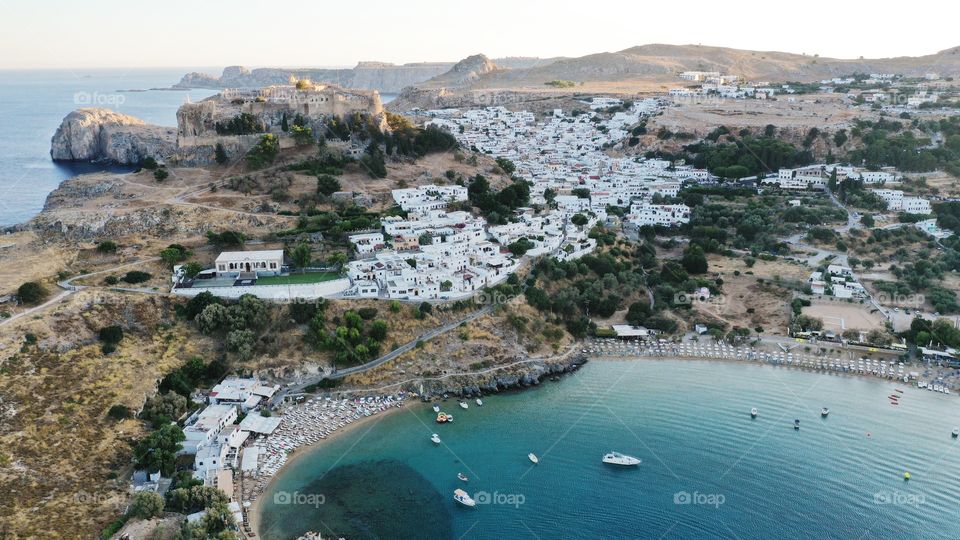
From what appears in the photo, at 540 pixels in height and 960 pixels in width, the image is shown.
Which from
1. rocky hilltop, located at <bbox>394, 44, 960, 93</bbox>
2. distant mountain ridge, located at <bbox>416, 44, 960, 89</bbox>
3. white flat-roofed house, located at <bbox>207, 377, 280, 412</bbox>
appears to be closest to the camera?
white flat-roofed house, located at <bbox>207, 377, 280, 412</bbox>

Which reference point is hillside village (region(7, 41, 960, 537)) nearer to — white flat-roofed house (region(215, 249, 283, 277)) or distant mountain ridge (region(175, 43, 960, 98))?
white flat-roofed house (region(215, 249, 283, 277))

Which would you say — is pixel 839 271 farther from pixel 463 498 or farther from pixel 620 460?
pixel 463 498

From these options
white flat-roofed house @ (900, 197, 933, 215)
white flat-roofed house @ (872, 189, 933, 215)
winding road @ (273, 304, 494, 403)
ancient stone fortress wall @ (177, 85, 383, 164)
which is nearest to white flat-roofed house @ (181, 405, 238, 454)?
winding road @ (273, 304, 494, 403)

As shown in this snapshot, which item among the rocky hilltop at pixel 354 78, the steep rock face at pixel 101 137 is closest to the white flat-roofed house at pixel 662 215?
the steep rock face at pixel 101 137

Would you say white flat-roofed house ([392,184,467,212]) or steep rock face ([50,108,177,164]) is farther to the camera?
steep rock face ([50,108,177,164])

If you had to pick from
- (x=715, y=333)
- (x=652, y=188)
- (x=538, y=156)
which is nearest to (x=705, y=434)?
(x=715, y=333)

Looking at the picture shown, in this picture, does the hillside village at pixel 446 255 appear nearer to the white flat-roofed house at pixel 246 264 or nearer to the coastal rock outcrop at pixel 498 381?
the white flat-roofed house at pixel 246 264
